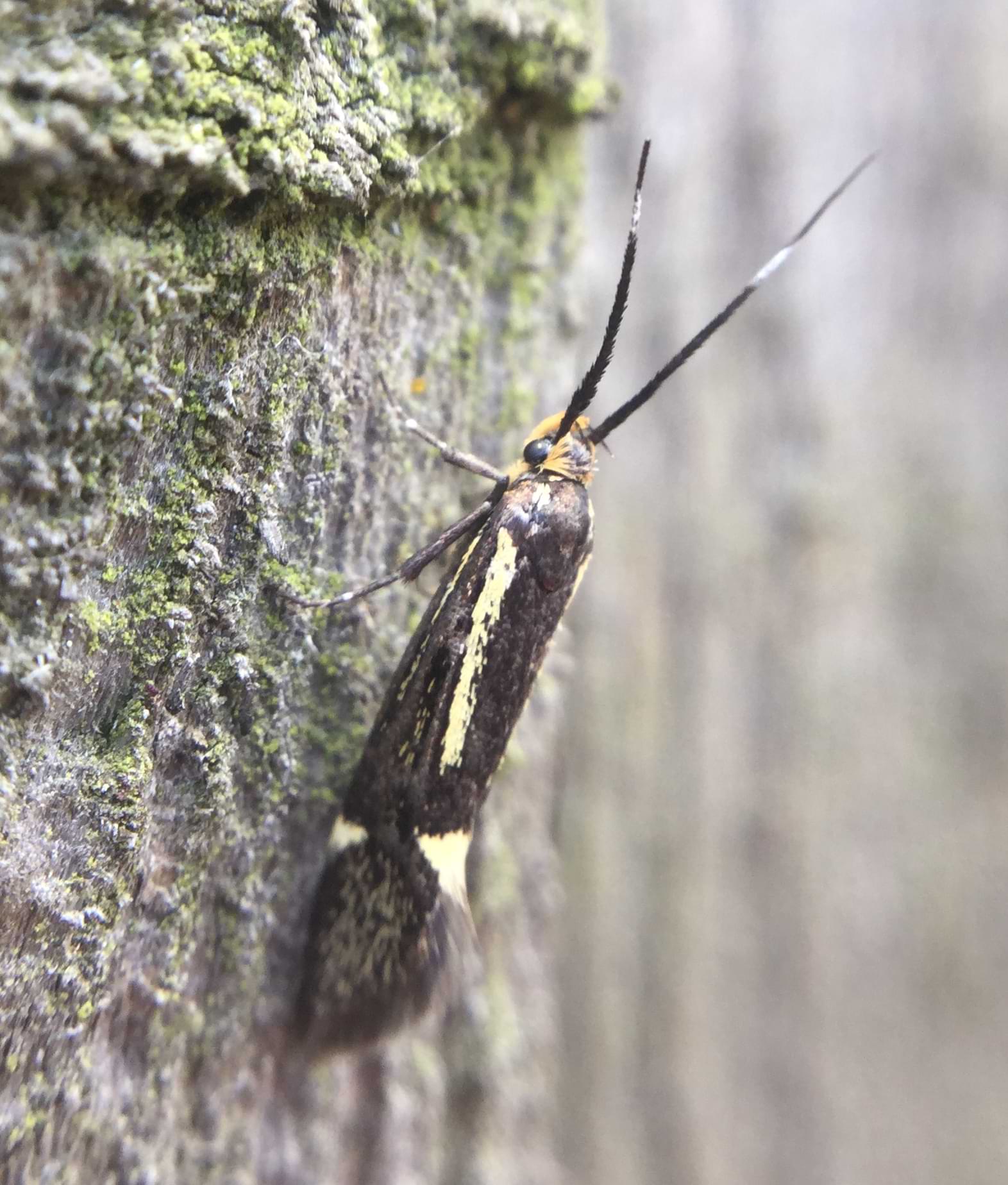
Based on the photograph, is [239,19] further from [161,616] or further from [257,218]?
[161,616]

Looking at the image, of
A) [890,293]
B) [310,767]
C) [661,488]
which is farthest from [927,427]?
[310,767]

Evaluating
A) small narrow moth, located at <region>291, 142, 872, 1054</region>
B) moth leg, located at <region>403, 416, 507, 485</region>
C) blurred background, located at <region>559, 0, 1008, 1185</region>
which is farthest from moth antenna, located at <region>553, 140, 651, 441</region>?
blurred background, located at <region>559, 0, 1008, 1185</region>

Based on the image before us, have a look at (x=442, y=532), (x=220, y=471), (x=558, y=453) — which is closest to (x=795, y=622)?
(x=558, y=453)

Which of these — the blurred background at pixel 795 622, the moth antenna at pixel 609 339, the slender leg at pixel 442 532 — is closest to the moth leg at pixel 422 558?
the slender leg at pixel 442 532

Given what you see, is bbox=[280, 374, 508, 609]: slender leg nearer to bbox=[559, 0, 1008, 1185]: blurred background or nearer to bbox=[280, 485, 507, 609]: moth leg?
bbox=[280, 485, 507, 609]: moth leg

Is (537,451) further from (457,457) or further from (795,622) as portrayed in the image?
(795,622)

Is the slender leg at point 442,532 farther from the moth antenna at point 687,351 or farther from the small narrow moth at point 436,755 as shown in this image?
the moth antenna at point 687,351

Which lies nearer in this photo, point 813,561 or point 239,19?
point 239,19
